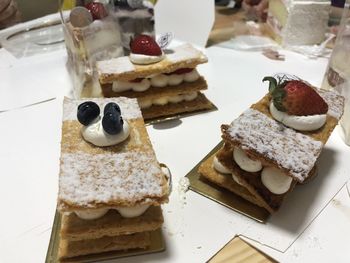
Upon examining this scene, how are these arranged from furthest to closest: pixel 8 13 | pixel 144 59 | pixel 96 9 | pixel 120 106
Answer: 1. pixel 8 13
2. pixel 96 9
3. pixel 144 59
4. pixel 120 106

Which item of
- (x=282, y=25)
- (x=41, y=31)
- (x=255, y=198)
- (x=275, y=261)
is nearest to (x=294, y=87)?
(x=255, y=198)

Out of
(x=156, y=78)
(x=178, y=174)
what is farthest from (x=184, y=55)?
(x=178, y=174)

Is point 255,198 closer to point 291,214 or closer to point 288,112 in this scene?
point 291,214

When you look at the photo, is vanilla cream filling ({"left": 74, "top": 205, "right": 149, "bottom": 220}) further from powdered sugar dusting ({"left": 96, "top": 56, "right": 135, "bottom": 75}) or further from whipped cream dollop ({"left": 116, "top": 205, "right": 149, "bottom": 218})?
powdered sugar dusting ({"left": 96, "top": 56, "right": 135, "bottom": 75})

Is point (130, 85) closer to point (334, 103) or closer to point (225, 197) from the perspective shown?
point (225, 197)

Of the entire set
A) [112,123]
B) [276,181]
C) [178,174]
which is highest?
[112,123]

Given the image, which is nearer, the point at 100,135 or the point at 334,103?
the point at 100,135
